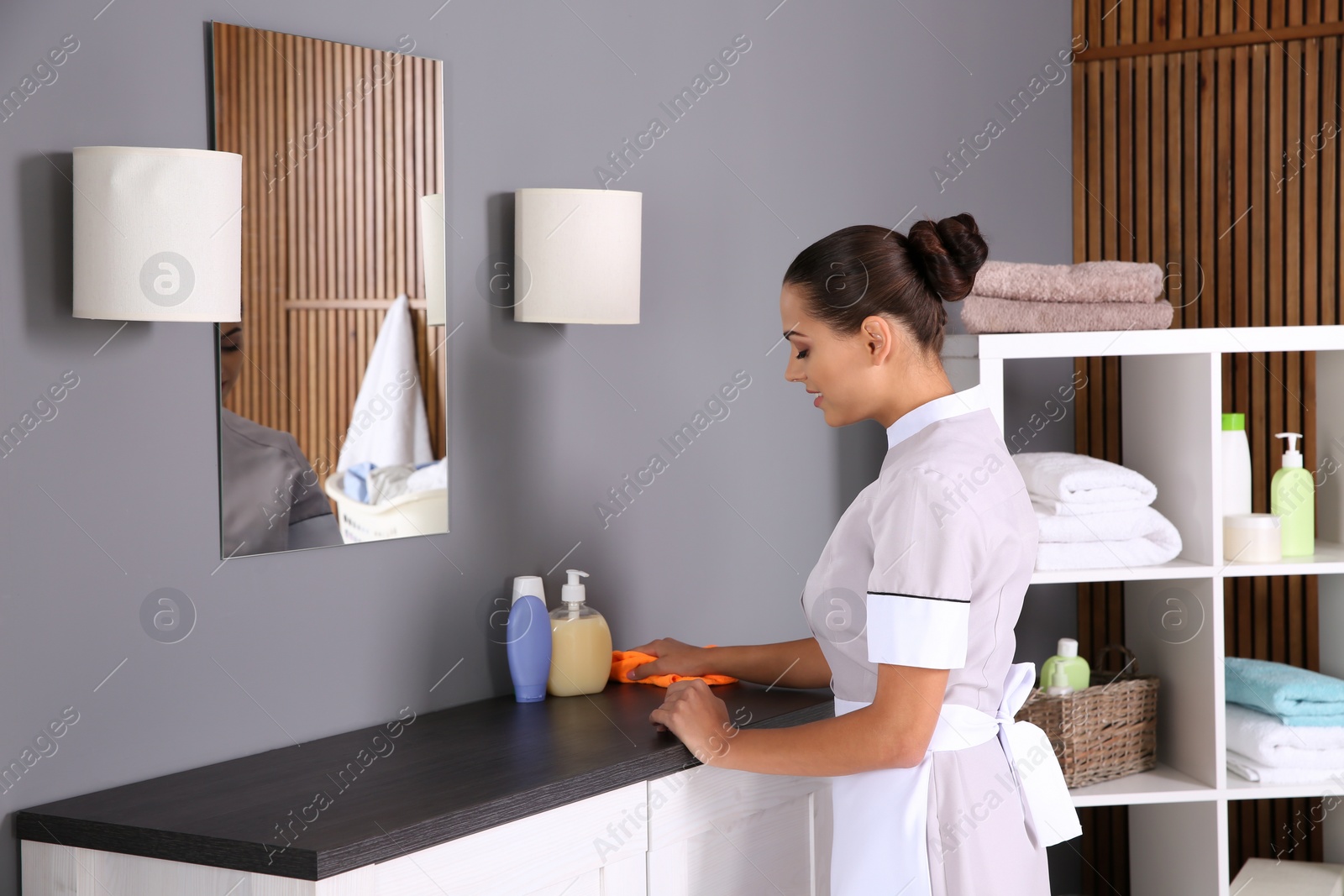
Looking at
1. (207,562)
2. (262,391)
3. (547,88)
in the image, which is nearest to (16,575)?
(207,562)

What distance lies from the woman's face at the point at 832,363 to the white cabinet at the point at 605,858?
20.9 inches

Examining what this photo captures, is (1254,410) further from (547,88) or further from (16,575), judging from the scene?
(16,575)

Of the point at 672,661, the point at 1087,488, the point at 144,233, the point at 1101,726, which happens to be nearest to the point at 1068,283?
the point at 1087,488

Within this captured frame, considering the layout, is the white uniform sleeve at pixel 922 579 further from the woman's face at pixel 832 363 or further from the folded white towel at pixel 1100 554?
the folded white towel at pixel 1100 554

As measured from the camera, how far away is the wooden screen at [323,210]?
1.70 m

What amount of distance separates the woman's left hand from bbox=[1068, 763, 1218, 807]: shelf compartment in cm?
113

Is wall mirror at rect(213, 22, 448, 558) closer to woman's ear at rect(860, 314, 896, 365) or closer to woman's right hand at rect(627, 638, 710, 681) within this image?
woman's right hand at rect(627, 638, 710, 681)

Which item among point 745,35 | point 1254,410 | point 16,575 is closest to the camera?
point 16,575

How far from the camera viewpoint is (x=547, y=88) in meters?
2.13

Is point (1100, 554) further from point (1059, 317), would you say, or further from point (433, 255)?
point (433, 255)

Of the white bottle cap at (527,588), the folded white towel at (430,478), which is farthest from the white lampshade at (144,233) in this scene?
the white bottle cap at (527,588)

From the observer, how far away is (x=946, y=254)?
162 cm

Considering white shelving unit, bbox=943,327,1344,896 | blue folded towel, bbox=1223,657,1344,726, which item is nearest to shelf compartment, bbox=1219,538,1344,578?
white shelving unit, bbox=943,327,1344,896

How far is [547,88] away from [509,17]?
0.42 ft
